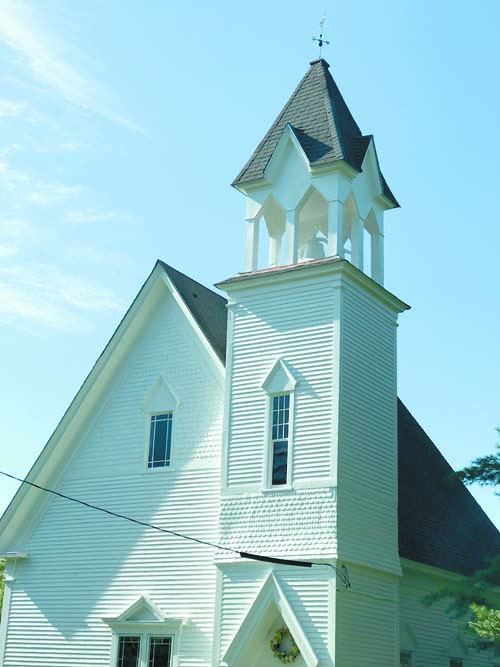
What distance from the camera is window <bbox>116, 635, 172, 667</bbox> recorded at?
22.1m

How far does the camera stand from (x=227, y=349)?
2281 cm

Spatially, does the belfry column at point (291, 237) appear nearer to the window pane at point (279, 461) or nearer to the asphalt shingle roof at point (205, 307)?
the asphalt shingle roof at point (205, 307)

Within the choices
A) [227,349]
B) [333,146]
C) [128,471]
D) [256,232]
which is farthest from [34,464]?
[333,146]

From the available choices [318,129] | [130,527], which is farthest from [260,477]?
[318,129]

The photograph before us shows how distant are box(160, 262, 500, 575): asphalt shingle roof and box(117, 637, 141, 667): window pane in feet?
20.3

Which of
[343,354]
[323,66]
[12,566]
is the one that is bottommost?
[12,566]

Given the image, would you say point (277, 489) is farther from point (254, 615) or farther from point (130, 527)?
point (130, 527)

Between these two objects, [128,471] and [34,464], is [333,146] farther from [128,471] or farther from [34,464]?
[34,464]

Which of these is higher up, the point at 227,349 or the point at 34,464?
the point at 227,349

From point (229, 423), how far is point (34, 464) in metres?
5.99

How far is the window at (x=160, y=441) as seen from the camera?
2379cm

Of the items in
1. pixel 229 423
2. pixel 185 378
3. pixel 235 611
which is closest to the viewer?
pixel 235 611

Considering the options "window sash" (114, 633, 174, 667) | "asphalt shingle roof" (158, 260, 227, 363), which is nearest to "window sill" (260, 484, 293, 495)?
"asphalt shingle roof" (158, 260, 227, 363)

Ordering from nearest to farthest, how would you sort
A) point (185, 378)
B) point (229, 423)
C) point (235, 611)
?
point (235, 611), point (229, 423), point (185, 378)
